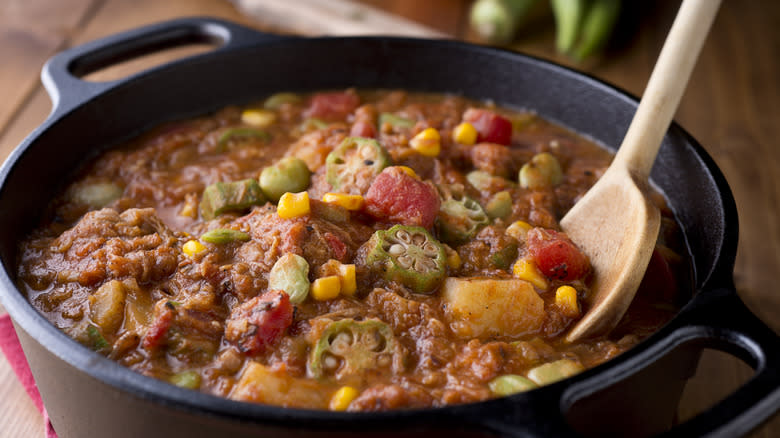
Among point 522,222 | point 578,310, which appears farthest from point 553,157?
point 578,310

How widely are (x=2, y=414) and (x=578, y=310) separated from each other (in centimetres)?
230

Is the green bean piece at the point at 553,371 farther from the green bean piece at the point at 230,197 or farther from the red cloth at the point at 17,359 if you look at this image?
the red cloth at the point at 17,359

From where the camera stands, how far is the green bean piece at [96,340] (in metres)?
2.56

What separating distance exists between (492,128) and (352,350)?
1.62m

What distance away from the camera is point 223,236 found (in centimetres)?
295

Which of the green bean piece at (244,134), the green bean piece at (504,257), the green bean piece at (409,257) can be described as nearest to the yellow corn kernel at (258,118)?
the green bean piece at (244,134)

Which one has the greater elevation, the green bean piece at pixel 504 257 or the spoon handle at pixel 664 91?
the spoon handle at pixel 664 91

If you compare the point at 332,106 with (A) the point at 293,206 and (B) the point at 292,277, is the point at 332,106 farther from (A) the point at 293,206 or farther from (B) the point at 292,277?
(B) the point at 292,277

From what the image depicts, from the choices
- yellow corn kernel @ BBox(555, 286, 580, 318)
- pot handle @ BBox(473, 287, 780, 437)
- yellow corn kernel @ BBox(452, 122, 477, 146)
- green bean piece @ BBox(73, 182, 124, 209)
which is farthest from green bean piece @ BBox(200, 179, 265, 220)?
pot handle @ BBox(473, 287, 780, 437)

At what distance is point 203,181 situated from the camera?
3500mm

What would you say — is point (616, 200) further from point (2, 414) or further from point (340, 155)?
point (2, 414)

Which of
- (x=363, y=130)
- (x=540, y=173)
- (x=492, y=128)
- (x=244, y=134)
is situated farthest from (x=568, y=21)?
(x=244, y=134)

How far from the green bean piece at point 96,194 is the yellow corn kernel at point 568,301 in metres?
1.96

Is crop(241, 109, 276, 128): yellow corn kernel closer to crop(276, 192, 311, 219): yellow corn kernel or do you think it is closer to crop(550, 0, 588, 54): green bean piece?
crop(276, 192, 311, 219): yellow corn kernel
